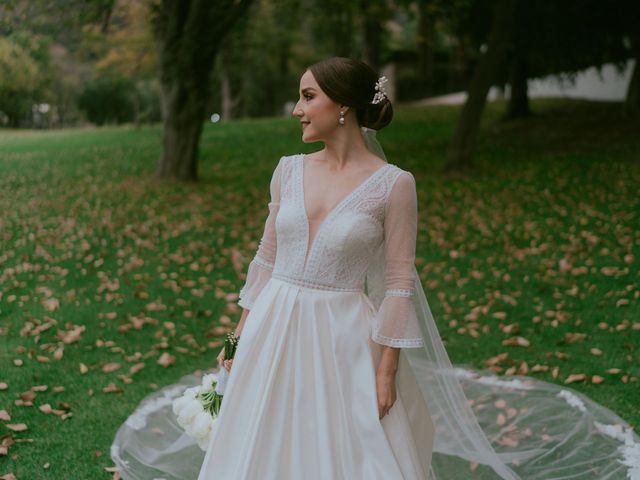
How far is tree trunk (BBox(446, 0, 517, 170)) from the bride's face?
35.9 ft

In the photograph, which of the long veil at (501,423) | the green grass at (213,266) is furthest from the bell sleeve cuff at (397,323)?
the green grass at (213,266)

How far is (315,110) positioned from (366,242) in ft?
1.87

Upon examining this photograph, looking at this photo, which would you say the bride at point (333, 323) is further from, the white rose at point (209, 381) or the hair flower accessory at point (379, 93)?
the white rose at point (209, 381)

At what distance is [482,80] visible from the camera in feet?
43.0

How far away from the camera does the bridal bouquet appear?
318cm

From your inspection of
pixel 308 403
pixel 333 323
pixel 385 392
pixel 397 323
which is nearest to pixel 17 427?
pixel 308 403

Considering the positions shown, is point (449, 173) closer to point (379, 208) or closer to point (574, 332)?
point (574, 332)

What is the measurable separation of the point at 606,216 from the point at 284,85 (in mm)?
30032

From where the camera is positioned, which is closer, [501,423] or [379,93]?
[379,93]

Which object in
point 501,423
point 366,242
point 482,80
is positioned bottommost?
point 501,423

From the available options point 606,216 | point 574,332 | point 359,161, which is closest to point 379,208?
point 359,161

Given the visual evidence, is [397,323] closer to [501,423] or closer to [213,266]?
[501,423]

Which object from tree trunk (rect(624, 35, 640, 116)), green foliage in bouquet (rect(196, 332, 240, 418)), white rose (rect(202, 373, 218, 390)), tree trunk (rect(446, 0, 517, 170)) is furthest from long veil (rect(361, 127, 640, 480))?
tree trunk (rect(624, 35, 640, 116))

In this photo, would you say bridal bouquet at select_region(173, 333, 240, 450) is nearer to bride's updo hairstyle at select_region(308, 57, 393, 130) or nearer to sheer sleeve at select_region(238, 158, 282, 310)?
sheer sleeve at select_region(238, 158, 282, 310)
